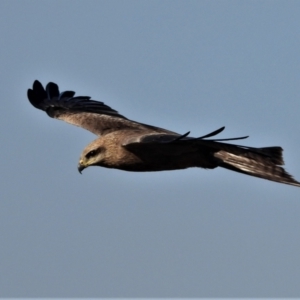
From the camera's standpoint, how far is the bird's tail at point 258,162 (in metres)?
12.7

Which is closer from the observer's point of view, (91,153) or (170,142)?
(170,142)

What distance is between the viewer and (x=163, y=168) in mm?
12688

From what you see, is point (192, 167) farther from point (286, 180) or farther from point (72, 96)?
point (72, 96)

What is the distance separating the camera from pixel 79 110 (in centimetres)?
1639

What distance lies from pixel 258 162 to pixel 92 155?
→ 93.9 inches

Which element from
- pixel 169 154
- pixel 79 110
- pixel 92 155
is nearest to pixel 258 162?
pixel 169 154

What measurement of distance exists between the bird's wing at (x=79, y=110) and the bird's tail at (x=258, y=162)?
4.18ft

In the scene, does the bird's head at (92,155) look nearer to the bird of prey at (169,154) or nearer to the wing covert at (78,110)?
the bird of prey at (169,154)

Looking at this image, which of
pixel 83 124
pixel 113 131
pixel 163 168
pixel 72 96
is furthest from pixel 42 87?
pixel 163 168

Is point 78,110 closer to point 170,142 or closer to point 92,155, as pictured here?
point 92,155

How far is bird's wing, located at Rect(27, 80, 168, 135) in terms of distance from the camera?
567 inches

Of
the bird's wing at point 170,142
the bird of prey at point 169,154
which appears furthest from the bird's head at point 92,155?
the bird's wing at point 170,142

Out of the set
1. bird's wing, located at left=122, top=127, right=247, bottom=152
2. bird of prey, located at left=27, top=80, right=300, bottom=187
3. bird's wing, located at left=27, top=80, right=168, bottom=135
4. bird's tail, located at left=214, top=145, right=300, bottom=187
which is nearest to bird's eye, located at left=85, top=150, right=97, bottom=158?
bird of prey, located at left=27, top=80, right=300, bottom=187

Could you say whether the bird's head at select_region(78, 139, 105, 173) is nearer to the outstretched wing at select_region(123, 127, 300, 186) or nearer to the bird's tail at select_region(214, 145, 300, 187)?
the outstretched wing at select_region(123, 127, 300, 186)
